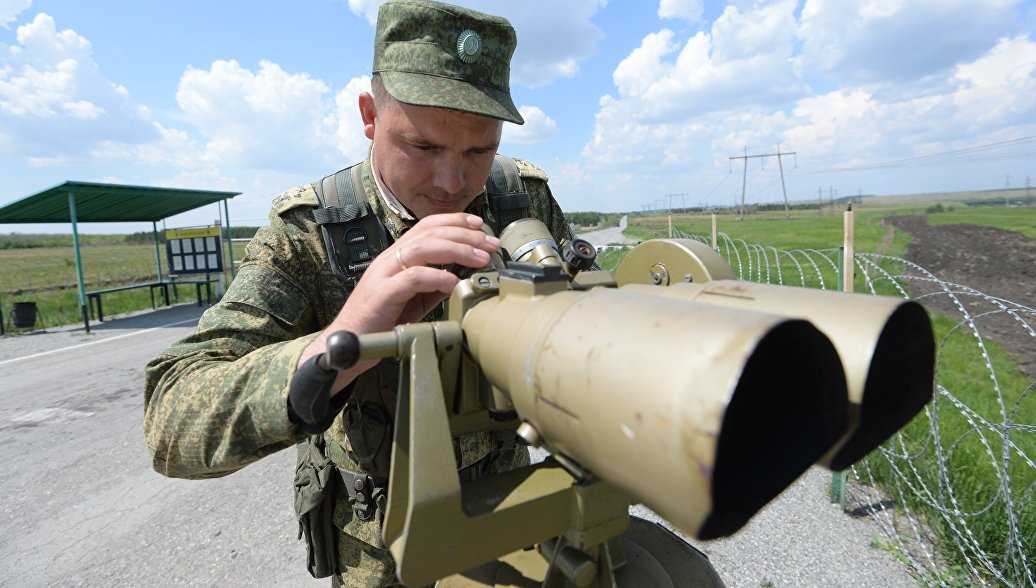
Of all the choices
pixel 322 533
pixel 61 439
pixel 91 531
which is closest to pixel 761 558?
pixel 322 533

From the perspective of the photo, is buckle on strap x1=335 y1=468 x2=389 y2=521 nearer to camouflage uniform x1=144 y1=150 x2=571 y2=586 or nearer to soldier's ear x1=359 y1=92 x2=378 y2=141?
camouflage uniform x1=144 y1=150 x2=571 y2=586

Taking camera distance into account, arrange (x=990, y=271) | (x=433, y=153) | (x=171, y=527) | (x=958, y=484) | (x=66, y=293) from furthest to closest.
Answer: (x=66, y=293), (x=990, y=271), (x=171, y=527), (x=958, y=484), (x=433, y=153)

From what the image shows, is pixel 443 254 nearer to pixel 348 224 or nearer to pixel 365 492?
pixel 348 224

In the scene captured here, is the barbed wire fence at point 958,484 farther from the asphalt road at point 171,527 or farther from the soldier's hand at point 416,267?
the soldier's hand at point 416,267

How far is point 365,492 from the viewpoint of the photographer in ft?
6.86

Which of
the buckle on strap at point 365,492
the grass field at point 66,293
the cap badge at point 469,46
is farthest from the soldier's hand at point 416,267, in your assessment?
the grass field at point 66,293

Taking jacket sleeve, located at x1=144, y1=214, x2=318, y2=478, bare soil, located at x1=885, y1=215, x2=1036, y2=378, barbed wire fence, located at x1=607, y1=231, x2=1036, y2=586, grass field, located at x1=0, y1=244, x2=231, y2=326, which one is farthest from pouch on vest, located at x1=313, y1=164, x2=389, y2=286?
grass field, located at x1=0, y1=244, x2=231, y2=326

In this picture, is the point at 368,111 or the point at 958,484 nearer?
the point at 368,111

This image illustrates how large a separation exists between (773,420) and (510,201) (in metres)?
1.72

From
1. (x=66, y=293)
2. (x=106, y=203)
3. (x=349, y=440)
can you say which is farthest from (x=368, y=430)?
(x=66, y=293)

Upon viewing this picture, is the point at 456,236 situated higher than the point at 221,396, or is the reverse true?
the point at 456,236

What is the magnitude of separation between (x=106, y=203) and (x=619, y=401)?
1761cm

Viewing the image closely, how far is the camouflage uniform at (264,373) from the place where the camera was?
1361 millimetres

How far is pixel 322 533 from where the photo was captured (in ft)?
7.13
